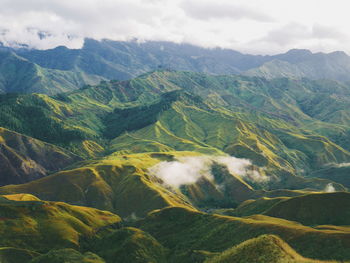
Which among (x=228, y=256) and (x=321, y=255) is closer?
(x=228, y=256)

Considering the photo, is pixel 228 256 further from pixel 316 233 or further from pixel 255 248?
pixel 316 233

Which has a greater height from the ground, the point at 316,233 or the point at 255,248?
the point at 255,248

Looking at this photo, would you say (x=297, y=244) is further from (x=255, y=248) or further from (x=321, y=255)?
(x=255, y=248)

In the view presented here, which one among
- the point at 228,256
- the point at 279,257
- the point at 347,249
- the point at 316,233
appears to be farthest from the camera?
the point at 316,233

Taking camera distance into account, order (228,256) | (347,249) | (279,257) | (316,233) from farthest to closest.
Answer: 1. (316,233)
2. (347,249)
3. (228,256)
4. (279,257)

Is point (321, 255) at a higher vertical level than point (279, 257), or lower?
lower

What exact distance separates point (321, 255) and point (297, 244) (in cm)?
1636

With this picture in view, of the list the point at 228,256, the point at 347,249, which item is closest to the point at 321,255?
the point at 347,249

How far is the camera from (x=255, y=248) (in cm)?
12244

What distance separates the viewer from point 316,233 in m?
198

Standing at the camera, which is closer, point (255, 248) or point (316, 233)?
point (255, 248)

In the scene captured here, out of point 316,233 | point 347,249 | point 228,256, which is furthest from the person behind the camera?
point 316,233

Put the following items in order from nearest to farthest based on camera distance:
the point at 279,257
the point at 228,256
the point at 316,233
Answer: the point at 279,257, the point at 228,256, the point at 316,233

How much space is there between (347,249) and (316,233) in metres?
21.7
